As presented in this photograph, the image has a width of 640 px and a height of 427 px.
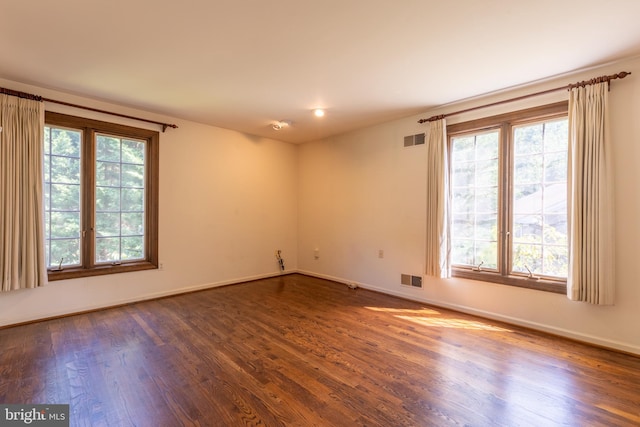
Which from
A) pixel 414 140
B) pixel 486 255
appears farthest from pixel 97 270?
pixel 486 255

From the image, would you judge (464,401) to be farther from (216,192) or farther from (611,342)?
(216,192)

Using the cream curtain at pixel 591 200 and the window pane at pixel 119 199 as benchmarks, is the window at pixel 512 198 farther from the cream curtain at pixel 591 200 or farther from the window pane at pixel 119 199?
the window pane at pixel 119 199

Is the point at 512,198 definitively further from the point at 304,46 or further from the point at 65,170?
the point at 65,170

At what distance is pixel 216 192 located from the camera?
4.88 m

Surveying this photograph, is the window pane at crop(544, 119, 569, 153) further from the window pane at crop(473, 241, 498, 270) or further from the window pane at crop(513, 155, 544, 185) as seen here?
the window pane at crop(473, 241, 498, 270)

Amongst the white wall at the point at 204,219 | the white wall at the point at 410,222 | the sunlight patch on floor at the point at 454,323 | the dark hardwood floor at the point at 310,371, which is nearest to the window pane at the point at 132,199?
the white wall at the point at 204,219

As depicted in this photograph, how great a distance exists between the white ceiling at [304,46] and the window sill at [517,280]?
211 cm

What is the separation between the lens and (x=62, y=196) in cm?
359

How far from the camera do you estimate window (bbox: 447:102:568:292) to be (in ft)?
10.2

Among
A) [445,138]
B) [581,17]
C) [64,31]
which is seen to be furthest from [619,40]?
[64,31]

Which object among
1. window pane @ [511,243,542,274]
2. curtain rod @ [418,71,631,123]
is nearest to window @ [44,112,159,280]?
curtain rod @ [418,71,631,123]

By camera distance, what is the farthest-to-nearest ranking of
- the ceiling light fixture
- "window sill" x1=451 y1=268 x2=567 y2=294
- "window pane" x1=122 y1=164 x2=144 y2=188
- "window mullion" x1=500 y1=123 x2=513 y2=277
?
the ceiling light fixture → "window pane" x1=122 y1=164 x2=144 y2=188 → "window mullion" x1=500 y1=123 x2=513 y2=277 → "window sill" x1=451 y1=268 x2=567 y2=294

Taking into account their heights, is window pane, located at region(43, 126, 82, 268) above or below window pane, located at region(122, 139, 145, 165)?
below

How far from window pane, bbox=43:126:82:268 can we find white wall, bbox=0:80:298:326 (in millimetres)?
303
